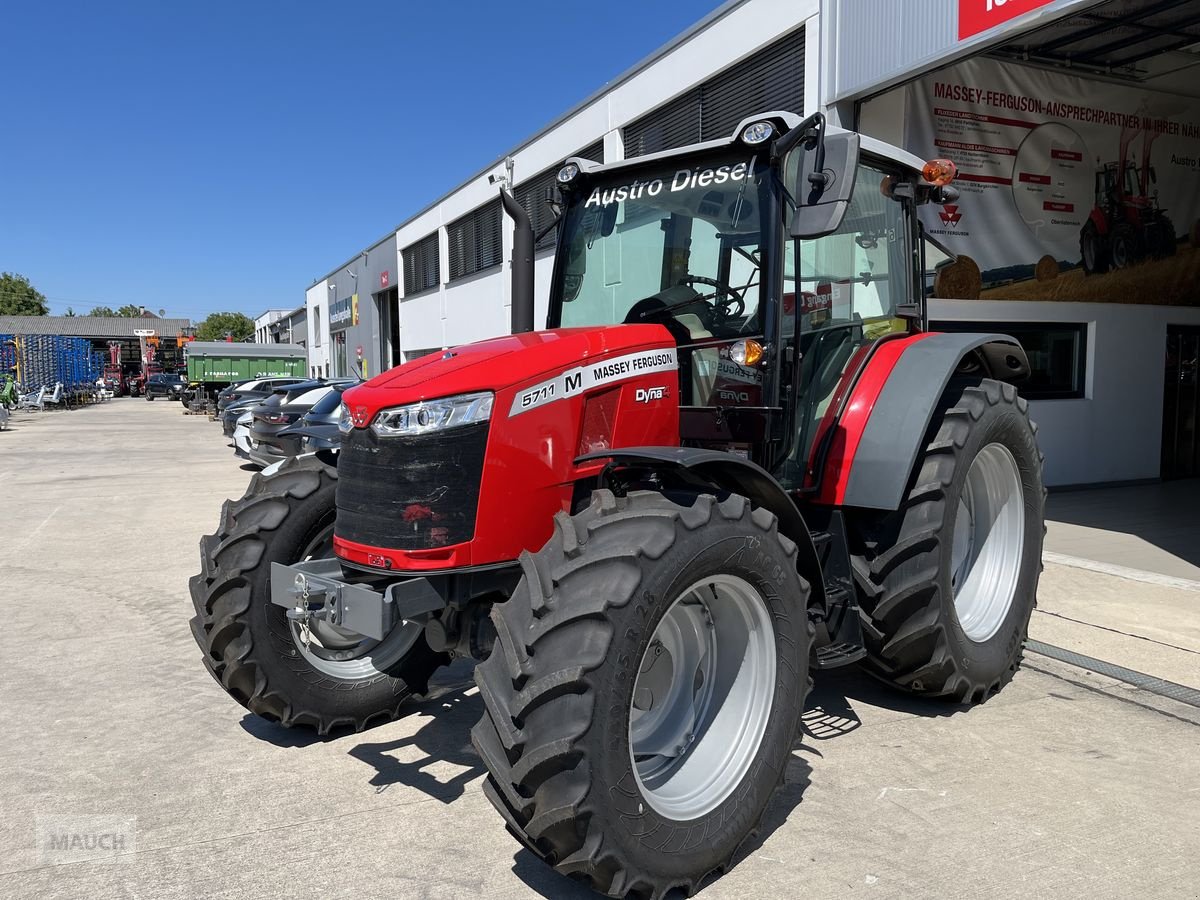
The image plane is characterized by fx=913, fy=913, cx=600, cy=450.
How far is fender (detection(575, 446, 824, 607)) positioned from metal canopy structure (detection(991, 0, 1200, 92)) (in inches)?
271

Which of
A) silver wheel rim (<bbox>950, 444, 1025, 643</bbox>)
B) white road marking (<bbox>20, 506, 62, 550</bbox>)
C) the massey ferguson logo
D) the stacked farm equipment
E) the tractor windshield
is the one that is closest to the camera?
the massey ferguson logo

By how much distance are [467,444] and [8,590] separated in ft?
18.7

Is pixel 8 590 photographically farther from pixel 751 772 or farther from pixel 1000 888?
pixel 1000 888

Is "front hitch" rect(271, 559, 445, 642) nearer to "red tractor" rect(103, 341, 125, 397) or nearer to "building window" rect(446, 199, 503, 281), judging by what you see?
"building window" rect(446, 199, 503, 281)

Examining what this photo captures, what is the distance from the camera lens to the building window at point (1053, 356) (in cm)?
1042

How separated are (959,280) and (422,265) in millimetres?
19715

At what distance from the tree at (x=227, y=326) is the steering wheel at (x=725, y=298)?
11935cm

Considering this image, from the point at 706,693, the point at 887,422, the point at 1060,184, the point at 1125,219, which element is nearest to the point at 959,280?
the point at 1060,184

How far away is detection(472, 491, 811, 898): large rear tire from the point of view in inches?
94.2

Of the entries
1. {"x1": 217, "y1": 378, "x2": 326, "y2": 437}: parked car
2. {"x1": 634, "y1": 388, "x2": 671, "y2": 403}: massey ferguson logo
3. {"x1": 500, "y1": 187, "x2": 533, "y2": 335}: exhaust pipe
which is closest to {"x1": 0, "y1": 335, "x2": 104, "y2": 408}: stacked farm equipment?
{"x1": 217, "y1": 378, "x2": 326, "y2": 437}: parked car

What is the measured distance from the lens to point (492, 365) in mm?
3051

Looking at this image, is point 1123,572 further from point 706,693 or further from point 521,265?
point 521,265

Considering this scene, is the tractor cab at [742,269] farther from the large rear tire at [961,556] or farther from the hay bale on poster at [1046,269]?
the hay bale on poster at [1046,269]

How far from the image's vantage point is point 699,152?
3.75 meters
